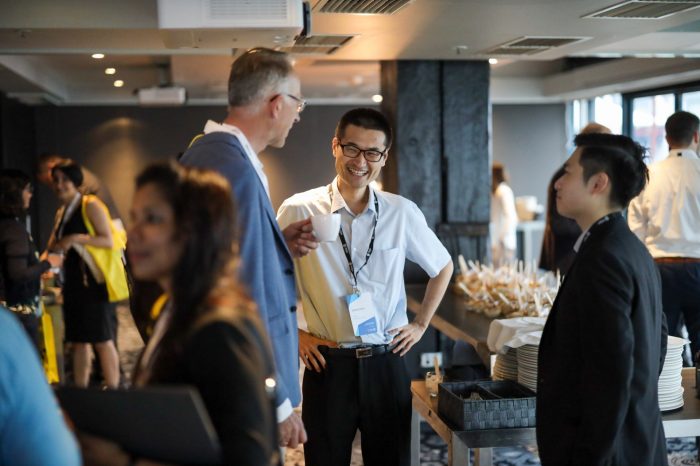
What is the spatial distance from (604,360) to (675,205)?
10.7 feet

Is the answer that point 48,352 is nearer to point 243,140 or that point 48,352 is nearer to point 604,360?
point 243,140

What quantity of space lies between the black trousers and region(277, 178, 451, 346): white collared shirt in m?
0.10

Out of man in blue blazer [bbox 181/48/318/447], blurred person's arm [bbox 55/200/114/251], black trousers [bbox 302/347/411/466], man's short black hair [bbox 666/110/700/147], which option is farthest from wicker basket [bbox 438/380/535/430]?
blurred person's arm [bbox 55/200/114/251]

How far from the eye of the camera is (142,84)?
10.3 meters

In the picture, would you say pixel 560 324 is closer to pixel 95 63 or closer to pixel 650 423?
pixel 650 423

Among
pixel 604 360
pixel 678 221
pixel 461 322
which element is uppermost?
pixel 678 221

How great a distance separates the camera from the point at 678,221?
4.94 metres

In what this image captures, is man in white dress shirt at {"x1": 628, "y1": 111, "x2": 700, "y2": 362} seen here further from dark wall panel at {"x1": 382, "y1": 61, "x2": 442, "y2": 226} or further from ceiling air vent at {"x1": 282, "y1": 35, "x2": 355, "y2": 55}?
ceiling air vent at {"x1": 282, "y1": 35, "x2": 355, "y2": 55}

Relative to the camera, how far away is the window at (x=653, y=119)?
390 inches

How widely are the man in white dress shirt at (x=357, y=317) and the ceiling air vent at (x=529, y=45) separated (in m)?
2.29

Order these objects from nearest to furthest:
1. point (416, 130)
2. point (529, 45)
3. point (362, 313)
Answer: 1. point (362, 313)
2. point (529, 45)
3. point (416, 130)

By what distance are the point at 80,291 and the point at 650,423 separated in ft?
13.2

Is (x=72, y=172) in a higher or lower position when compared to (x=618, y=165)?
higher

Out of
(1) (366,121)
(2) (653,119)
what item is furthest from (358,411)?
(2) (653,119)
